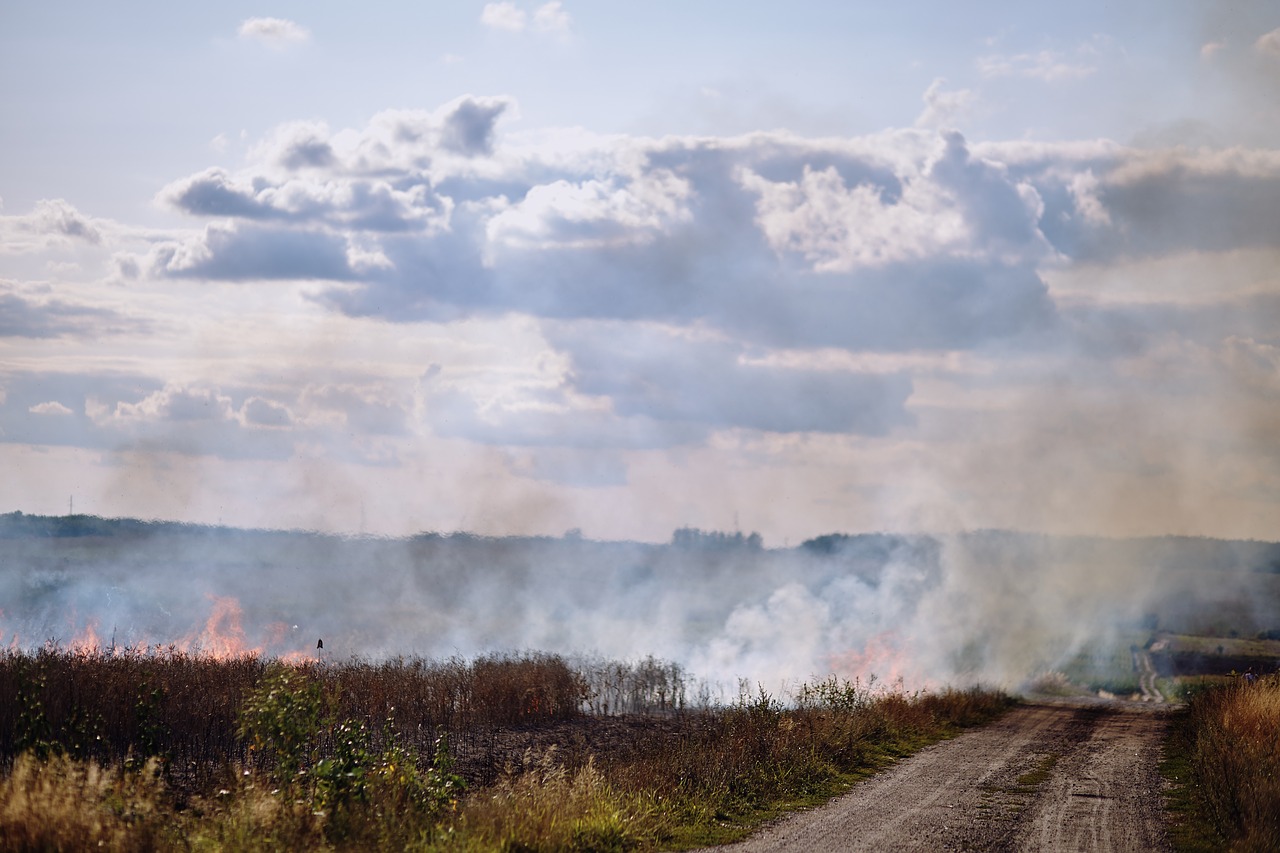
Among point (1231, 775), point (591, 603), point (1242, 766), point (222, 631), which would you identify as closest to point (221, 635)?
point (222, 631)

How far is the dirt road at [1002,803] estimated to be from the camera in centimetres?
1680

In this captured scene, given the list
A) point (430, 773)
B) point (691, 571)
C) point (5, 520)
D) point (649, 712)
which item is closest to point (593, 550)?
point (691, 571)

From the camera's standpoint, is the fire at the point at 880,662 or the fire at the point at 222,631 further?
the fire at the point at 880,662

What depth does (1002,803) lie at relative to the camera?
66.0 feet

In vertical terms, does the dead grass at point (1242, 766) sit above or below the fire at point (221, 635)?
below

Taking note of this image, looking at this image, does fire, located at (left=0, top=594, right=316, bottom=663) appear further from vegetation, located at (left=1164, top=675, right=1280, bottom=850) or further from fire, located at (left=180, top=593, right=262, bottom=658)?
vegetation, located at (left=1164, top=675, right=1280, bottom=850)

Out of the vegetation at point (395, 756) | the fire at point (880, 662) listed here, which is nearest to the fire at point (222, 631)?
the vegetation at point (395, 756)

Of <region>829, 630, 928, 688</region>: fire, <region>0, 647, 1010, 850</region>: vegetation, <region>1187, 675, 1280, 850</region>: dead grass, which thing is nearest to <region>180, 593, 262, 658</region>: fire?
<region>0, 647, 1010, 850</region>: vegetation

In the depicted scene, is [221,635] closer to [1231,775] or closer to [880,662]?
[880,662]

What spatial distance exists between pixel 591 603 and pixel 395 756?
55335 mm

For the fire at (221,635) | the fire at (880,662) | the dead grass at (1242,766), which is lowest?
the fire at (880,662)

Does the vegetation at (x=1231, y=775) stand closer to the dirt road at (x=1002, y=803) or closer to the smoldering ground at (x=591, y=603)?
the dirt road at (x=1002, y=803)

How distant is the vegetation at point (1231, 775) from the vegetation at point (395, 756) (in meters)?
6.27

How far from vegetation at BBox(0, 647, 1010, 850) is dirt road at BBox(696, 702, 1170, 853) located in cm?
106
